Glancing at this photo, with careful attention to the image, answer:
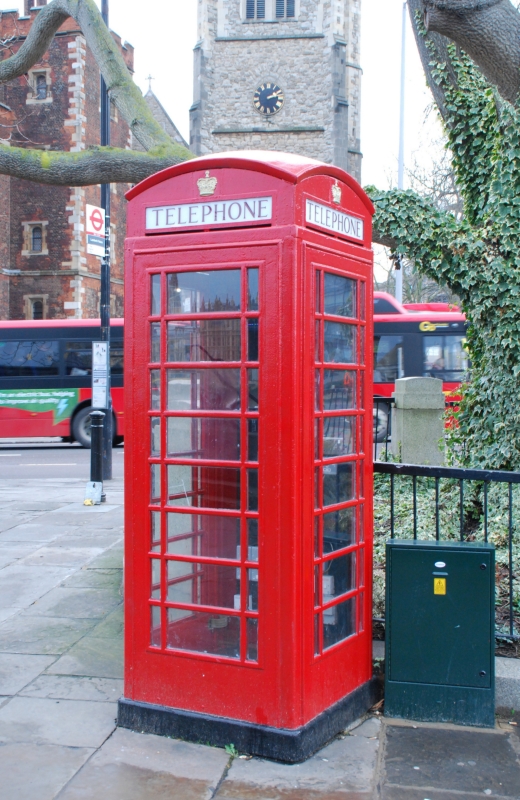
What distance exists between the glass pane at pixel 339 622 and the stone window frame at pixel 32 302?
105ft

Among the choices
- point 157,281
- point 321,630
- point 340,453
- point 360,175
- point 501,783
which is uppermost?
point 360,175

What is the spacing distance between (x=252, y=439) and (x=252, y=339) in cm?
45

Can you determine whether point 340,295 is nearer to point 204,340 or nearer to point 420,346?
point 204,340

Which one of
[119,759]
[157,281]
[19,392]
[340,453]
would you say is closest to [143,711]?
[119,759]

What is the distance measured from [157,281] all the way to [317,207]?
0.82 meters

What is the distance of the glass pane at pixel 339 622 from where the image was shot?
3.71 m

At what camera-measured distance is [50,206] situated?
1341 inches

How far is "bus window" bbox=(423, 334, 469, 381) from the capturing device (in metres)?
19.5

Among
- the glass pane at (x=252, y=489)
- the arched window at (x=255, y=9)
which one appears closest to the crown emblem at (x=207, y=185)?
the glass pane at (x=252, y=489)

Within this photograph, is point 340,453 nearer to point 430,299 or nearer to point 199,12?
point 430,299

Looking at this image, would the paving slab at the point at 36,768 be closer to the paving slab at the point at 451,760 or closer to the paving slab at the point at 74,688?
the paving slab at the point at 74,688

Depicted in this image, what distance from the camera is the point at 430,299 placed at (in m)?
36.6

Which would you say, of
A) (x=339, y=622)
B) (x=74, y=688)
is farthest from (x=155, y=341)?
(x=74, y=688)

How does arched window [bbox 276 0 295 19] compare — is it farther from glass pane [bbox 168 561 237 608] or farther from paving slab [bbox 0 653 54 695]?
glass pane [bbox 168 561 237 608]
